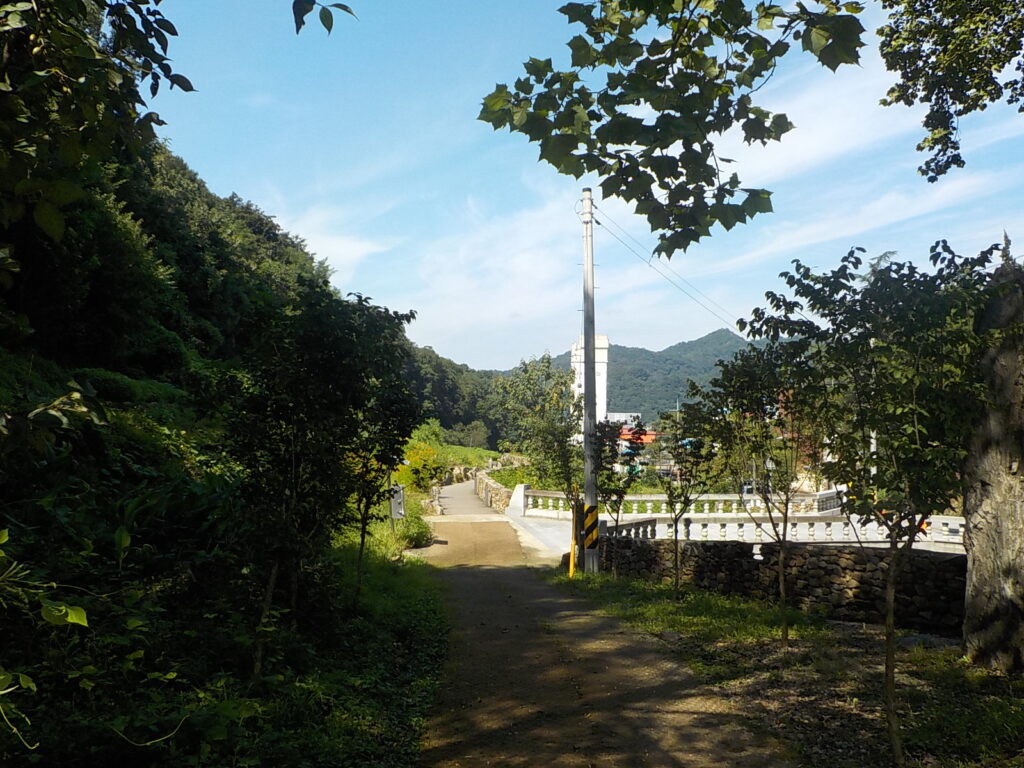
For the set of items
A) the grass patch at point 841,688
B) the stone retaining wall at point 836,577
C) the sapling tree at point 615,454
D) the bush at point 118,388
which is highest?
the bush at point 118,388

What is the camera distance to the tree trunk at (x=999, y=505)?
7695 mm

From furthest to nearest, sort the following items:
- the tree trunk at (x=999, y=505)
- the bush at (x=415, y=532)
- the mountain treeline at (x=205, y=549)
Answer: the bush at (x=415, y=532) < the tree trunk at (x=999, y=505) < the mountain treeline at (x=205, y=549)

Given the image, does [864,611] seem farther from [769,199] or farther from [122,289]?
[122,289]

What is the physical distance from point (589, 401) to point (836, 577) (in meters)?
6.80

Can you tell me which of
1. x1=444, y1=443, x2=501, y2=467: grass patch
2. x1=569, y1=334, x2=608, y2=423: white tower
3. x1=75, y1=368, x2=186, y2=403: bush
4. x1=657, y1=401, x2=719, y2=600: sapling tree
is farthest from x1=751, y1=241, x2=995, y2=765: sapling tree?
x1=444, y1=443, x2=501, y2=467: grass patch

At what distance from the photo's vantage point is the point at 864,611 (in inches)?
432

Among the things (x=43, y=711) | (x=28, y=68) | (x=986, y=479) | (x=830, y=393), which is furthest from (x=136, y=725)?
(x=986, y=479)

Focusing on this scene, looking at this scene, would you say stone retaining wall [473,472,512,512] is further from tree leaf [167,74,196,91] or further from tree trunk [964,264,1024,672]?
tree leaf [167,74,196,91]

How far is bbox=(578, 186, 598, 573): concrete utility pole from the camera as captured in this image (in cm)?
1642

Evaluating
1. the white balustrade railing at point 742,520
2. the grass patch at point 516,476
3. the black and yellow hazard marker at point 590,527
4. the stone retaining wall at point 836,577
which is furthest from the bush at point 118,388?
the grass patch at point 516,476

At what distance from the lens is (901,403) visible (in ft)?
17.8

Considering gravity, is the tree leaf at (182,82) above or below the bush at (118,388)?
above

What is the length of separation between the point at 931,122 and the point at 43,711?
13.6 m

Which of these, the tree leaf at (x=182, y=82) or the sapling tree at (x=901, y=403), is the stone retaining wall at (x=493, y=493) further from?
the tree leaf at (x=182, y=82)
